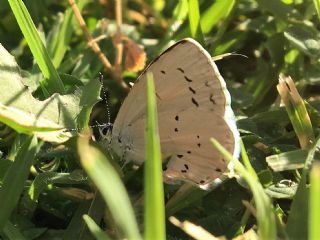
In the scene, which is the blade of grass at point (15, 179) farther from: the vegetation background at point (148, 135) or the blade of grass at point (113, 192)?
the blade of grass at point (113, 192)

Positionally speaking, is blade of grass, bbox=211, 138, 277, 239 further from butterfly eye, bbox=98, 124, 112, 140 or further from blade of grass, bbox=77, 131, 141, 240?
butterfly eye, bbox=98, 124, 112, 140

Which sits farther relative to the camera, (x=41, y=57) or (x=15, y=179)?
(x=41, y=57)

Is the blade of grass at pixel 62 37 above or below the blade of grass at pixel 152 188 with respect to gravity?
above

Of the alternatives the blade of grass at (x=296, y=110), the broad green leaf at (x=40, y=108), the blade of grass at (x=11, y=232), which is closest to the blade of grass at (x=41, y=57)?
the broad green leaf at (x=40, y=108)

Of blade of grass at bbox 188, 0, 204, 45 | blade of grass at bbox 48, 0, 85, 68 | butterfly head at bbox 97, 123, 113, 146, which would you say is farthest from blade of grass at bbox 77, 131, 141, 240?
blade of grass at bbox 48, 0, 85, 68

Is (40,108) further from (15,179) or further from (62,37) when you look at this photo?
(62,37)

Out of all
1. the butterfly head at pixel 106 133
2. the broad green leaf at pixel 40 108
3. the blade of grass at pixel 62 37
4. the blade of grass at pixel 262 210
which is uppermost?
the blade of grass at pixel 62 37

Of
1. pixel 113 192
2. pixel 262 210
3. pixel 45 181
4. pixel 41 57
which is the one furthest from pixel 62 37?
pixel 113 192
